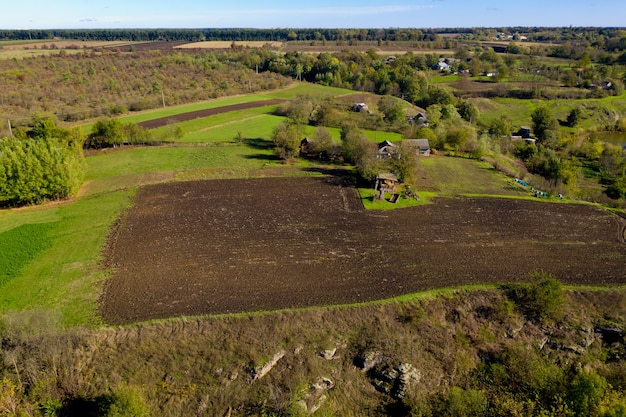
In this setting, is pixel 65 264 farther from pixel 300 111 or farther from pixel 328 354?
pixel 300 111

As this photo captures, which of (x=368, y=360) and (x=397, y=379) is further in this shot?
(x=368, y=360)

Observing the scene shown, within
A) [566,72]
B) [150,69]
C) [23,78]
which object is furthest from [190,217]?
[566,72]

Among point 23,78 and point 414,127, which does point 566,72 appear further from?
point 23,78

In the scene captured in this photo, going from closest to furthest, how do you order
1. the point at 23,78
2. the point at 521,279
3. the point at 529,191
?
1. the point at 521,279
2. the point at 529,191
3. the point at 23,78

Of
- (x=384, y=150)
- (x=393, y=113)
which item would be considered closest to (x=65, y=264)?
(x=384, y=150)

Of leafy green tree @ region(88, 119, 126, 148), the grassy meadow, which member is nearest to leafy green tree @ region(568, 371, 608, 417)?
the grassy meadow

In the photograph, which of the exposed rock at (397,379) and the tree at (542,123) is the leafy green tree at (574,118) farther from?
the exposed rock at (397,379)

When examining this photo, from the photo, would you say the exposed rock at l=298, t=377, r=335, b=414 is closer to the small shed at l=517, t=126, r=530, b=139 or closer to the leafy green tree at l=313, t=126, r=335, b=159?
the leafy green tree at l=313, t=126, r=335, b=159
